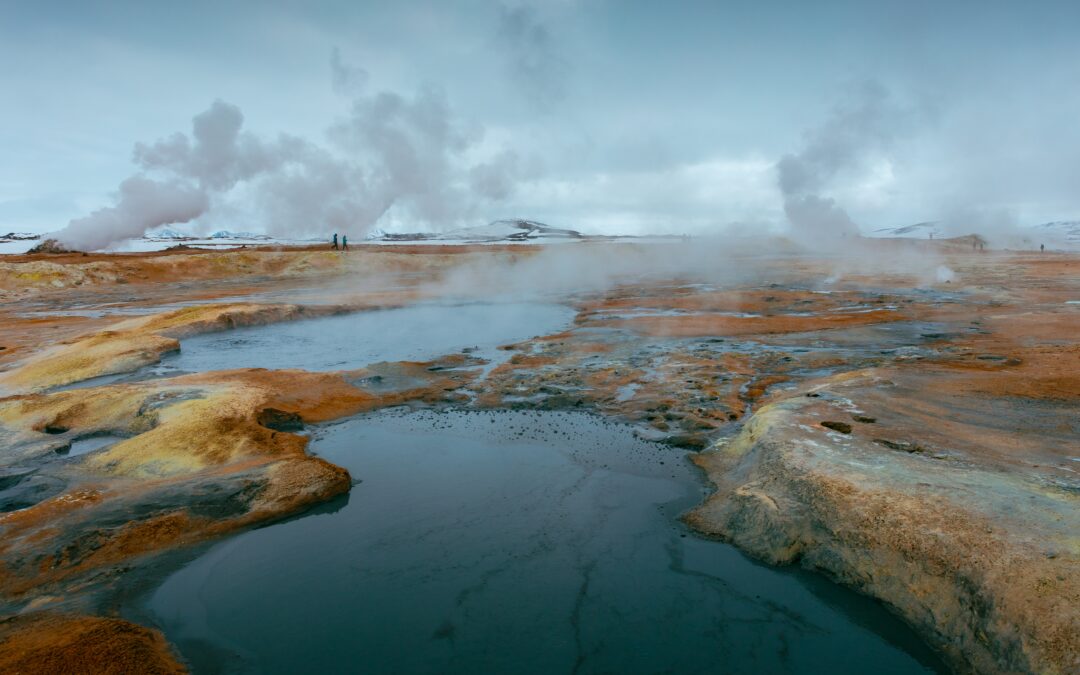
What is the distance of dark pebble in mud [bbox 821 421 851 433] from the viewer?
242 inches

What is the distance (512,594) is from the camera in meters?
4.25

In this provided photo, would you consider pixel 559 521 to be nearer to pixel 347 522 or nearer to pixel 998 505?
pixel 347 522

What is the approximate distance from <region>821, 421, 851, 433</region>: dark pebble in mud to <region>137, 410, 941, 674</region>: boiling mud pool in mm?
1505

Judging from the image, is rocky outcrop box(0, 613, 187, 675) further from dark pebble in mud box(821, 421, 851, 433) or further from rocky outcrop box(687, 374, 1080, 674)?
dark pebble in mud box(821, 421, 851, 433)

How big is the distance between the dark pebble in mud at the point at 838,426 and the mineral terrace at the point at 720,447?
0.07 feet

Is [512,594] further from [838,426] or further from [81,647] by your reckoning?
[838,426]

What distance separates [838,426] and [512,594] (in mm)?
3999

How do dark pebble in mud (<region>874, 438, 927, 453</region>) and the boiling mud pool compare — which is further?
dark pebble in mud (<region>874, 438, 927, 453</region>)

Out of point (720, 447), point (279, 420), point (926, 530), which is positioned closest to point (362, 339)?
point (279, 420)

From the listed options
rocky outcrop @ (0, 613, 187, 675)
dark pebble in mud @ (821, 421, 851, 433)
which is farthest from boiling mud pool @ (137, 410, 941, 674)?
dark pebble in mud @ (821, 421, 851, 433)

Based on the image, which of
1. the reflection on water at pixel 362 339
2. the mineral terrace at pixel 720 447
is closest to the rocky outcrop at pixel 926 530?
the mineral terrace at pixel 720 447

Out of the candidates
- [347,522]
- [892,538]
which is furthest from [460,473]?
[892,538]

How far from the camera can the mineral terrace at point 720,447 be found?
12.1 feet

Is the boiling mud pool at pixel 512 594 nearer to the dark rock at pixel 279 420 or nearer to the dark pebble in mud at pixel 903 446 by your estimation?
the dark pebble in mud at pixel 903 446
